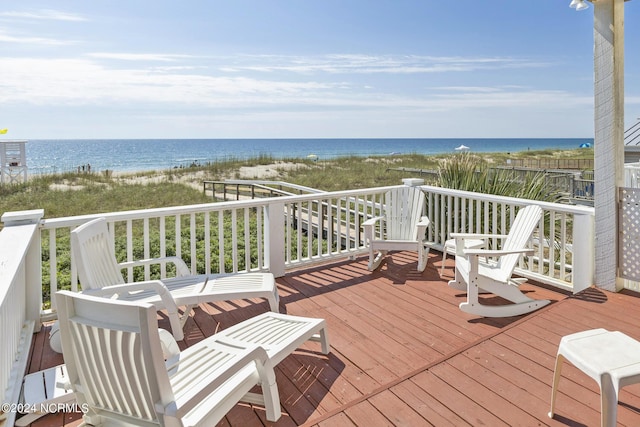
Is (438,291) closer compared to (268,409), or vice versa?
(268,409)

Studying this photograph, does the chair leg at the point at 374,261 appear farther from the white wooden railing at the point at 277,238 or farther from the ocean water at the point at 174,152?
the ocean water at the point at 174,152

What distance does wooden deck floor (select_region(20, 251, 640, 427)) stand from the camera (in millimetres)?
2027

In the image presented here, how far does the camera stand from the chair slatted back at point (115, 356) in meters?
1.37

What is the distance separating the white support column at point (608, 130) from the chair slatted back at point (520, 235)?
2.16 feet

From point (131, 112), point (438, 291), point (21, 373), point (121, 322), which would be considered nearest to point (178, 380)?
point (121, 322)

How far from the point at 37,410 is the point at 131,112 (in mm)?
56226

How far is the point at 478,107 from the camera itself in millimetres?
45594

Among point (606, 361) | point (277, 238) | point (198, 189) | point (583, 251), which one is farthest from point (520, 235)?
point (198, 189)

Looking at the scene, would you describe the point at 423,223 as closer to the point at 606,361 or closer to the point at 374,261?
the point at 374,261

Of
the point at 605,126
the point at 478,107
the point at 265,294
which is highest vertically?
the point at 478,107

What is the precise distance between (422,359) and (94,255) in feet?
7.85

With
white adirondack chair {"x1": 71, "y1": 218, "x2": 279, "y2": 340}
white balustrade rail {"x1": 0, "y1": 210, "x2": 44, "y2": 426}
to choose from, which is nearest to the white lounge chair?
white balustrade rail {"x1": 0, "y1": 210, "x2": 44, "y2": 426}

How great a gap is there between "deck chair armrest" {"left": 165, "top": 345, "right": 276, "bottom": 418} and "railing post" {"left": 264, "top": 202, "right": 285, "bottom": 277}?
93.4 inches

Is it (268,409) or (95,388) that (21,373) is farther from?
(268,409)
